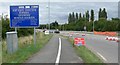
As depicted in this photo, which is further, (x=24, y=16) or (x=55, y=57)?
(x=24, y=16)

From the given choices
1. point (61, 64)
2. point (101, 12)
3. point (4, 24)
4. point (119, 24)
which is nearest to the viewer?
point (61, 64)

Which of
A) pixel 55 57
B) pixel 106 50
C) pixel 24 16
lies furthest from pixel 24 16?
pixel 55 57

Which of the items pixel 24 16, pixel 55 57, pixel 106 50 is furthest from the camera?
pixel 24 16

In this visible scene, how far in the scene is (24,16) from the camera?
2519 cm

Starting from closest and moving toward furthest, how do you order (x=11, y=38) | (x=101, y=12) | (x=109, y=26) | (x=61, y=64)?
(x=61, y=64) < (x=11, y=38) < (x=109, y=26) < (x=101, y=12)

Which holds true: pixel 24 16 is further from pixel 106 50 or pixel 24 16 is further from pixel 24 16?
pixel 106 50

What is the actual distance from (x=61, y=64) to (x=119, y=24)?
8175 centimetres

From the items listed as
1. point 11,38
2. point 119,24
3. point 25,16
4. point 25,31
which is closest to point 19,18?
point 25,16

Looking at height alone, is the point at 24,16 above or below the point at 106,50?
above

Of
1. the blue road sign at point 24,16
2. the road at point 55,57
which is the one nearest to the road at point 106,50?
the road at point 55,57

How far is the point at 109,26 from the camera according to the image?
3890 inches

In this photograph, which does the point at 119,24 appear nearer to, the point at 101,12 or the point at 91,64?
the point at 101,12

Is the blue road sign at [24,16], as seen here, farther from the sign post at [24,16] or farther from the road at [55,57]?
the road at [55,57]

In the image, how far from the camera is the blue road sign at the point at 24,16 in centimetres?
2491
